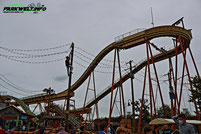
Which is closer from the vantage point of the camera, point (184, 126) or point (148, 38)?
point (184, 126)

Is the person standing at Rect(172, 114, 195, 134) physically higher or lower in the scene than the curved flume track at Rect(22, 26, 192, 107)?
lower

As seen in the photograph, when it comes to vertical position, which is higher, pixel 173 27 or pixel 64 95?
pixel 173 27

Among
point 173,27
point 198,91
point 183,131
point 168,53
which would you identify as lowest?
point 183,131

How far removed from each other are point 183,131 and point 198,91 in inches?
649

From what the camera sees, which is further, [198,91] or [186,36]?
[198,91]

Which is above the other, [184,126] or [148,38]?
[148,38]

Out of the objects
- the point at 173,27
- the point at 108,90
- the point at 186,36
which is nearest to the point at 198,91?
the point at 186,36

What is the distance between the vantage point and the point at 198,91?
18.2 m

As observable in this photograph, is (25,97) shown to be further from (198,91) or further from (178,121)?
(178,121)

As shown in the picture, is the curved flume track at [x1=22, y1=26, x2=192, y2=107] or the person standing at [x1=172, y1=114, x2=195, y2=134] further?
the curved flume track at [x1=22, y1=26, x2=192, y2=107]

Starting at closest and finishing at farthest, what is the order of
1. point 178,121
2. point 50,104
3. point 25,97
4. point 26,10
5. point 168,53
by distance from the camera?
1. point 178,121
2. point 26,10
3. point 168,53
4. point 50,104
5. point 25,97

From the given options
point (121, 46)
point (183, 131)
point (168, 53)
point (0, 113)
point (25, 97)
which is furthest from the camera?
point (25, 97)

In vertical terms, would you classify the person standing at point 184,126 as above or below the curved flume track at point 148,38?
below

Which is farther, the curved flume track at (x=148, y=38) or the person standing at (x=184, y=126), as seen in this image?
the curved flume track at (x=148, y=38)
